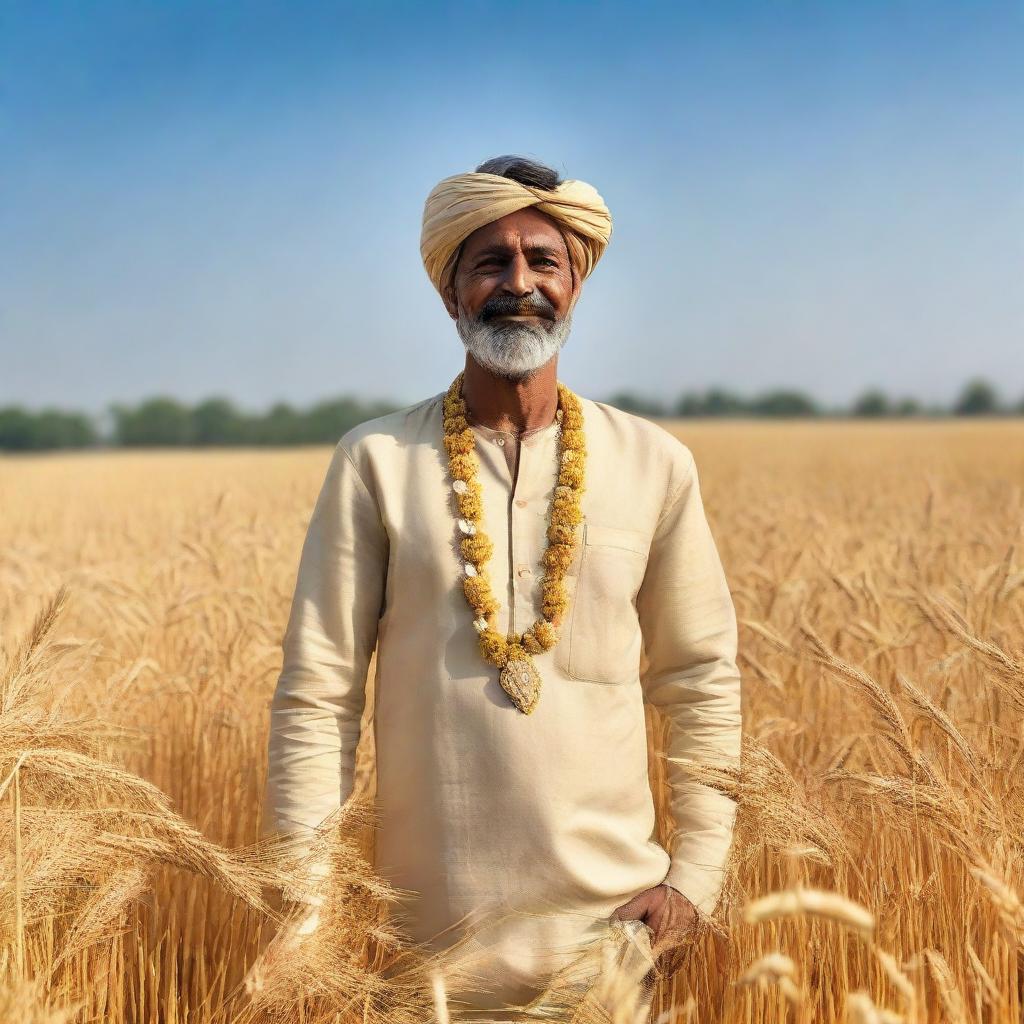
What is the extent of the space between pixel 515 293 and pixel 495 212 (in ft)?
0.54

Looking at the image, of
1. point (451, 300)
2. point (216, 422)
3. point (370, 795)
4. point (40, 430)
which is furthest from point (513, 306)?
point (216, 422)

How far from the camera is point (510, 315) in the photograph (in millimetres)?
2283

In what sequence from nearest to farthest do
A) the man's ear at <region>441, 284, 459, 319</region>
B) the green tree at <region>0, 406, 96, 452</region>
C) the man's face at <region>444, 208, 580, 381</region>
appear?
the man's face at <region>444, 208, 580, 381</region>, the man's ear at <region>441, 284, 459, 319</region>, the green tree at <region>0, 406, 96, 452</region>

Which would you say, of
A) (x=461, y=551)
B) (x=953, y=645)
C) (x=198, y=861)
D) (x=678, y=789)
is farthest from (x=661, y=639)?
(x=953, y=645)

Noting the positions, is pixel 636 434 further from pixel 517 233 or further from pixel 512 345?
pixel 517 233

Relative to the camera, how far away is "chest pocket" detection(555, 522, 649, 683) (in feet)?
A: 7.30

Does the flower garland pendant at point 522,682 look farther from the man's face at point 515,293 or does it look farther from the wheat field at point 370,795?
the man's face at point 515,293

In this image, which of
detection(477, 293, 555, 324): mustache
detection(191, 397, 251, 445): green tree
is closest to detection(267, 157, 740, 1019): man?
detection(477, 293, 555, 324): mustache

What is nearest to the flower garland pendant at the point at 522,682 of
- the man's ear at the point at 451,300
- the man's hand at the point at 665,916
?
the man's hand at the point at 665,916

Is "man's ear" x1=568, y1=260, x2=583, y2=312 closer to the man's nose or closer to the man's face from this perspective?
the man's face

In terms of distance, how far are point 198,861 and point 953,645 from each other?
2642 mm

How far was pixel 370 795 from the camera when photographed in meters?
3.07

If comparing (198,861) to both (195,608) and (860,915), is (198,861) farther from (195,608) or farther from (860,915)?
(195,608)

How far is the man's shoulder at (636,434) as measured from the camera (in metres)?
2.38
